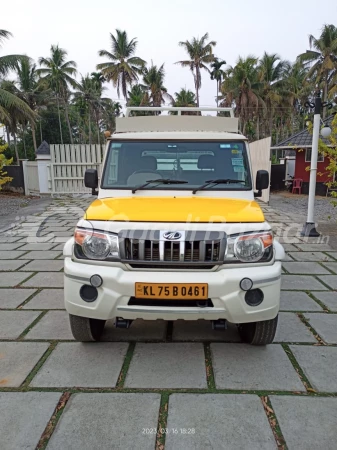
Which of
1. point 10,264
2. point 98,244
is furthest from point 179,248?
point 10,264

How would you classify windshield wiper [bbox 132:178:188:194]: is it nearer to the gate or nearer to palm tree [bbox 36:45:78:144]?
the gate

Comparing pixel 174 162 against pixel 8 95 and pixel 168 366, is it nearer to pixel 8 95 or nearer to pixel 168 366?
pixel 168 366

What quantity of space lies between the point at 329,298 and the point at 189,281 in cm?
261

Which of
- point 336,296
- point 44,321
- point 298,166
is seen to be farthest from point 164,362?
point 298,166

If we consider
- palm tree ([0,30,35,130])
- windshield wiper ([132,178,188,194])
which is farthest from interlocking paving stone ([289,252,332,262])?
palm tree ([0,30,35,130])

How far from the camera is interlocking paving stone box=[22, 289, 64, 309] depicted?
423cm

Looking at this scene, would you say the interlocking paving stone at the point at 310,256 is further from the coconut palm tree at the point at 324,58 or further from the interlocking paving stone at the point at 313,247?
the coconut palm tree at the point at 324,58

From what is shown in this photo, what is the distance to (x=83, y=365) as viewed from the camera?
9.86 feet

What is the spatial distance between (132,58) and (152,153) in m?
38.3

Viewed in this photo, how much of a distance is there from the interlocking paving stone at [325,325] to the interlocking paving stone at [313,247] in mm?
3043

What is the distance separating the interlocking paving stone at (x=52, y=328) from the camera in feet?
11.6

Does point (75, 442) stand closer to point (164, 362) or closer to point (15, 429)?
point (15, 429)

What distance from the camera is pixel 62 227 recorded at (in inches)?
356

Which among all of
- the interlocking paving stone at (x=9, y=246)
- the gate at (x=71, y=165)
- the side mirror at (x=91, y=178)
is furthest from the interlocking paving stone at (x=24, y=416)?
the gate at (x=71, y=165)
